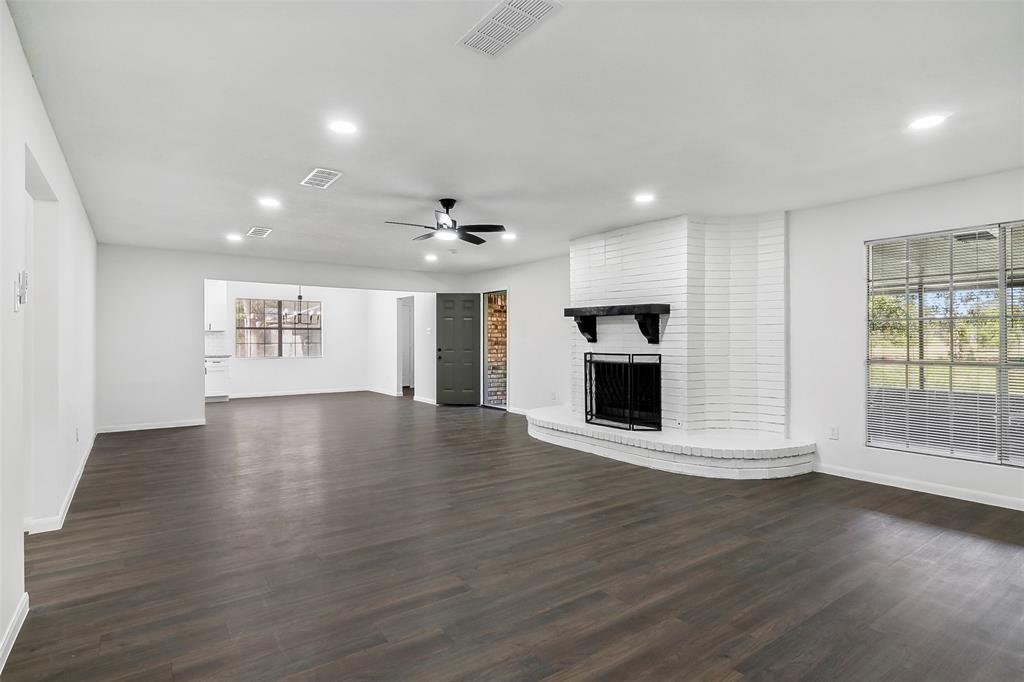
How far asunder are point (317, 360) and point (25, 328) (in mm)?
10459

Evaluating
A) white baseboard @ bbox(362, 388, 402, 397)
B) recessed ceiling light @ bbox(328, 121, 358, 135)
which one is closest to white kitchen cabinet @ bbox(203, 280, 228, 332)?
white baseboard @ bbox(362, 388, 402, 397)

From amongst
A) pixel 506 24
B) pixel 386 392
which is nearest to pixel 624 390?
pixel 506 24

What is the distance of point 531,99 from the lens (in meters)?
2.98

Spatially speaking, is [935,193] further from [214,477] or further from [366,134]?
[214,477]

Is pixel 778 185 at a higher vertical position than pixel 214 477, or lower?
higher

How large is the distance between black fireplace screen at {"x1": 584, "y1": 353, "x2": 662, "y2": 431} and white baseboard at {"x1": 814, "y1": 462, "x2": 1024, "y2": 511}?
1717 mm

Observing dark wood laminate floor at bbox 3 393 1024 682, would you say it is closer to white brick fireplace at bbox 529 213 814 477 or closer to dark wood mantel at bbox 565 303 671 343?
white brick fireplace at bbox 529 213 814 477

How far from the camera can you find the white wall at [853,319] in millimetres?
4289

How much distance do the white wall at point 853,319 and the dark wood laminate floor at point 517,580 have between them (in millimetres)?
311

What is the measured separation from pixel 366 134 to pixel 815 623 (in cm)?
366

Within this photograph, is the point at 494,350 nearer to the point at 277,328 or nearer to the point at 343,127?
the point at 277,328

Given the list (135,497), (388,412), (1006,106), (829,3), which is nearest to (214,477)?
(135,497)

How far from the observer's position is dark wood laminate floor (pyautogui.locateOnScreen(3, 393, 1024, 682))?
7.22 feet

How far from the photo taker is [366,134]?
3.47 metres
